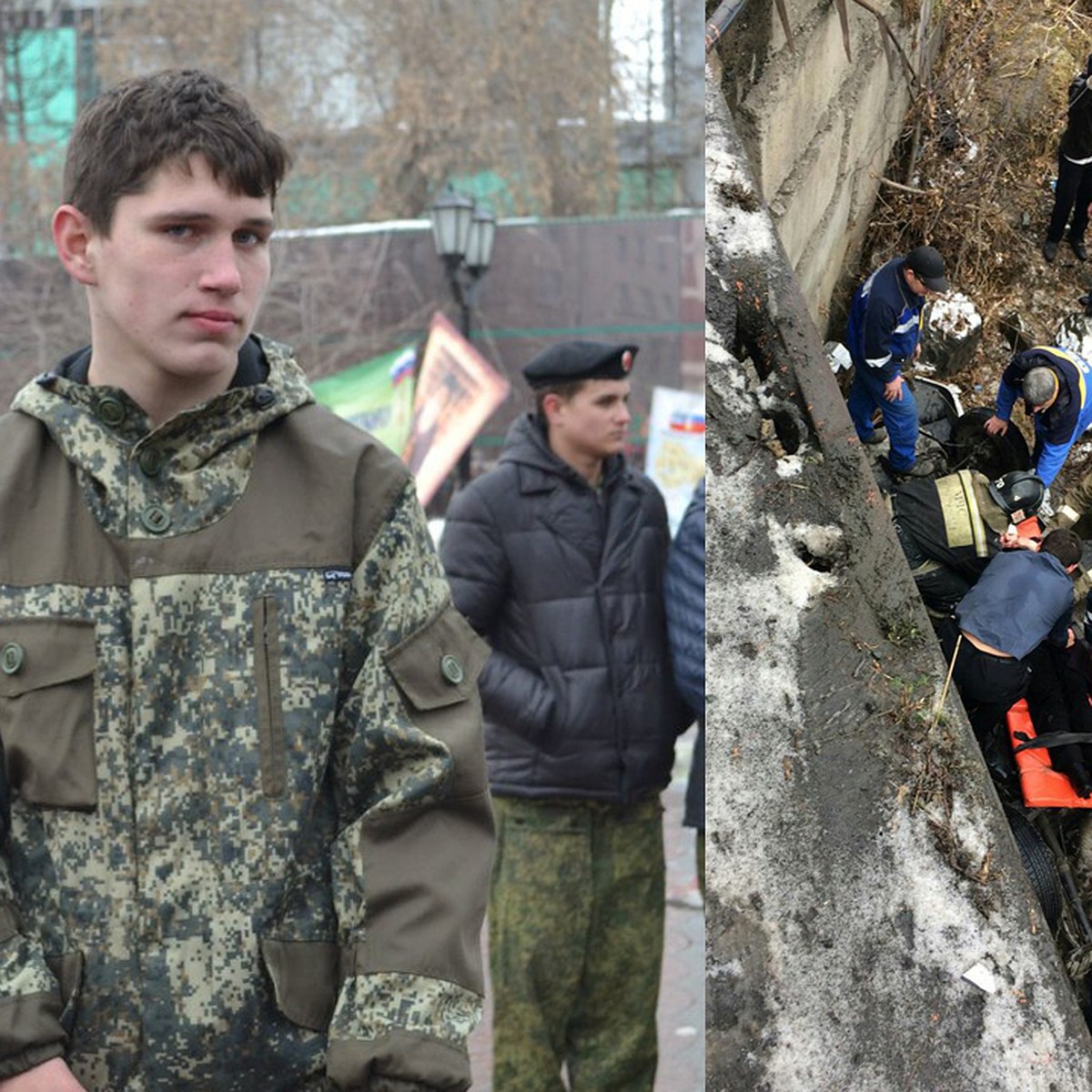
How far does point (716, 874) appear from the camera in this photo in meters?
2.71

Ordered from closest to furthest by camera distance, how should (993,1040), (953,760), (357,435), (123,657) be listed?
1. (123,657)
2. (357,435)
3. (993,1040)
4. (953,760)

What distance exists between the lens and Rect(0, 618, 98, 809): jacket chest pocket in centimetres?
181

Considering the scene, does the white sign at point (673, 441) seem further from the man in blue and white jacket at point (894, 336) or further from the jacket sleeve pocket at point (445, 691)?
the jacket sleeve pocket at point (445, 691)

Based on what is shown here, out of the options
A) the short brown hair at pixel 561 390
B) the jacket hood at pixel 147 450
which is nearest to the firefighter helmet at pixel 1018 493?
the short brown hair at pixel 561 390

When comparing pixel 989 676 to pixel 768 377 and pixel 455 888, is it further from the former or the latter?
pixel 455 888

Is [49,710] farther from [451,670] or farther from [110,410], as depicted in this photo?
[451,670]

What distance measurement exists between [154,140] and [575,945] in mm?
2176

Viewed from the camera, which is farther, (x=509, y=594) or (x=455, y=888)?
(x=509, y=594)

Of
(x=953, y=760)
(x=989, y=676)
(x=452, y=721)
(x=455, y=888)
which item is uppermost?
(x=452, y=721)

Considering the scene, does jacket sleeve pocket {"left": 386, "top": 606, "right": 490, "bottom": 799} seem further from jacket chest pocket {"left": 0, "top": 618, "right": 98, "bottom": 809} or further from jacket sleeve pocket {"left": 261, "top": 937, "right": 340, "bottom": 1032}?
jacket chest pocket {"left": 0, "top": 618, "right": 98, "bottom": 809}

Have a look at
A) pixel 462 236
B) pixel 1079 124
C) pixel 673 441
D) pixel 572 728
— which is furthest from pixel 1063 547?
pixel 673 441

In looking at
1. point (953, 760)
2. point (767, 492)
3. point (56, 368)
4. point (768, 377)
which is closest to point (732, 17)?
point (768, 377)

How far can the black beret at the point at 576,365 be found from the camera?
11.4 ft

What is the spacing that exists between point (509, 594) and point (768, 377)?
83 cm
